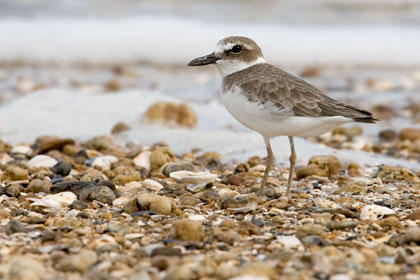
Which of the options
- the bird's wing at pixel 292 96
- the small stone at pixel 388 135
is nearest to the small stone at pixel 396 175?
the bird's wing at pixel 292 96

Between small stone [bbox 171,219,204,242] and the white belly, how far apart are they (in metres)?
1.36

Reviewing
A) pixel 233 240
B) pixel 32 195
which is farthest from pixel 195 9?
pixel 233 240

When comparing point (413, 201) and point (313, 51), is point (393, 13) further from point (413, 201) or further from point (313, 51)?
point (413, 201)

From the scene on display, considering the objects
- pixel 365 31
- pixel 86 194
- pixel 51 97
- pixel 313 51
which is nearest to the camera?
pixel 86 194

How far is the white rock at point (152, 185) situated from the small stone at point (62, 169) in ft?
2.83

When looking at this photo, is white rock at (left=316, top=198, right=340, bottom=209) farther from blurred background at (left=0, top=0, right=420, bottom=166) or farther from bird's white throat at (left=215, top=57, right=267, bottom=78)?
blurred background at (left=0, top=0, right=420, bottom=166)

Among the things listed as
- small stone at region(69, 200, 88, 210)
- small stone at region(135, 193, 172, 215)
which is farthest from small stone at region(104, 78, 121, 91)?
small stone at region(135, 193, 172, 215)

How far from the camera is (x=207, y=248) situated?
3.87 m

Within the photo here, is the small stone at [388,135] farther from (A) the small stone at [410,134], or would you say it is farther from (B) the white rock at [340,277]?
(B) the white rock at [340,277]

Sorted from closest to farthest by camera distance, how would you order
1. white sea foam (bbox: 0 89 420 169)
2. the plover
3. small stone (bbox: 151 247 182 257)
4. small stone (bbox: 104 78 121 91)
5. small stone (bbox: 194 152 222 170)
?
Result: small stone (bbox: 151 247 182 257) → the plover → small stone (bbox: 194 152 222 170) → white sea foam (bbox: 0 89 420 169) → small stone (bbox: 104 78 121 91)

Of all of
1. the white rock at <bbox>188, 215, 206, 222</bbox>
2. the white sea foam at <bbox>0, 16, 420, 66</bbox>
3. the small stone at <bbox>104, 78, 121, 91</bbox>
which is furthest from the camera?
the white sea foam at <bbox>0, 16, 420, 66</bbox>

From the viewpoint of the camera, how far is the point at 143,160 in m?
6.45

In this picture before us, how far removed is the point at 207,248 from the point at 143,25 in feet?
37.6

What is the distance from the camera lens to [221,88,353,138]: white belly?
4992 mm
